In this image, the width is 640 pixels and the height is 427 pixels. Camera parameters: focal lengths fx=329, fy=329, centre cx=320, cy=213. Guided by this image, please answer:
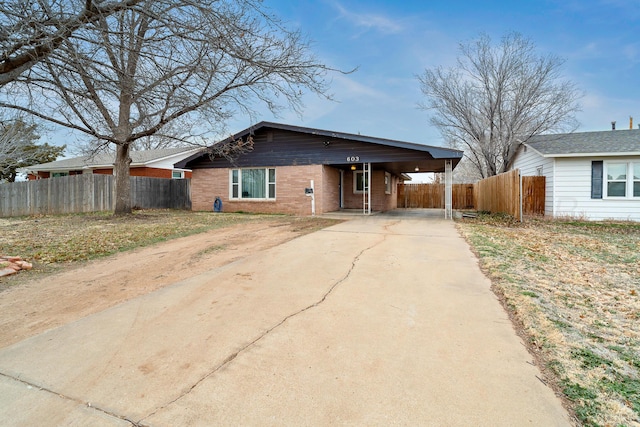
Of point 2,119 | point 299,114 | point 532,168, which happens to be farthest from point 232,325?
point 532,168

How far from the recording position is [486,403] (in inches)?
78.3

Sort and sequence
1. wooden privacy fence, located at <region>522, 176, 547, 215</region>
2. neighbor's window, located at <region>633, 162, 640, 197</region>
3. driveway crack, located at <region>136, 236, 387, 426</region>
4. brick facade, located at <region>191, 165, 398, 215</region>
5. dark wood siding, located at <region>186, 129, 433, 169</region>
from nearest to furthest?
driveway crack, located at <region>136, 236, 387, 426</region>, neighbor's window, located at <region>633, 162, 640, 197</region>, dark wood siding, located at <region>186, 129, 433, 169</region>, wooden privacy fence, located at <region>522, 176, 547, 215</region>, brick facade, located at <region>191, 165, 398, 215</region>

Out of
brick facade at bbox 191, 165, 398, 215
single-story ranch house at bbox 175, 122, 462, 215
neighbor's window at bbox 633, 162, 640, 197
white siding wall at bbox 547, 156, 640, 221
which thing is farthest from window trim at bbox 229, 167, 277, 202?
neighbor's window at bbox 633, 162, 640, 197

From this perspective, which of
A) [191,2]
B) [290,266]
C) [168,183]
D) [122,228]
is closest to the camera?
[191,2]

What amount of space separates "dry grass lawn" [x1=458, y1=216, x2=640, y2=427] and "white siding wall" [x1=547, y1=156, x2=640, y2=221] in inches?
250

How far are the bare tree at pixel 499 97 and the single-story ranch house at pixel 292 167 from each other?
5.13m

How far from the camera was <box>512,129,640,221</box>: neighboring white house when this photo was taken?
41.1 feet

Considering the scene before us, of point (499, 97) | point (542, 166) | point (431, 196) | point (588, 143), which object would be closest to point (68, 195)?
point (431, 196)

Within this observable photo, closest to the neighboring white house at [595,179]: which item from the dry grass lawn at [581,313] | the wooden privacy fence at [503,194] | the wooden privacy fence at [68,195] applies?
the wooden privacy fence at [503,194]

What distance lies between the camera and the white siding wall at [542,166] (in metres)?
13.7

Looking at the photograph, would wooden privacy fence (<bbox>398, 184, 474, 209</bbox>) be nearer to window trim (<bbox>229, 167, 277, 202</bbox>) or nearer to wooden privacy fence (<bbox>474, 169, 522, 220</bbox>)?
wooden privacy fence (<bbox>474, 169, 522, 220</bbox>)

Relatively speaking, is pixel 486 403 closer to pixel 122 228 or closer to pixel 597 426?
pixel 597 426

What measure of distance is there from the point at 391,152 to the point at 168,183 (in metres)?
13.0

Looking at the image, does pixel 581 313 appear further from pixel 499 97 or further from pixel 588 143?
pixel 499 97
